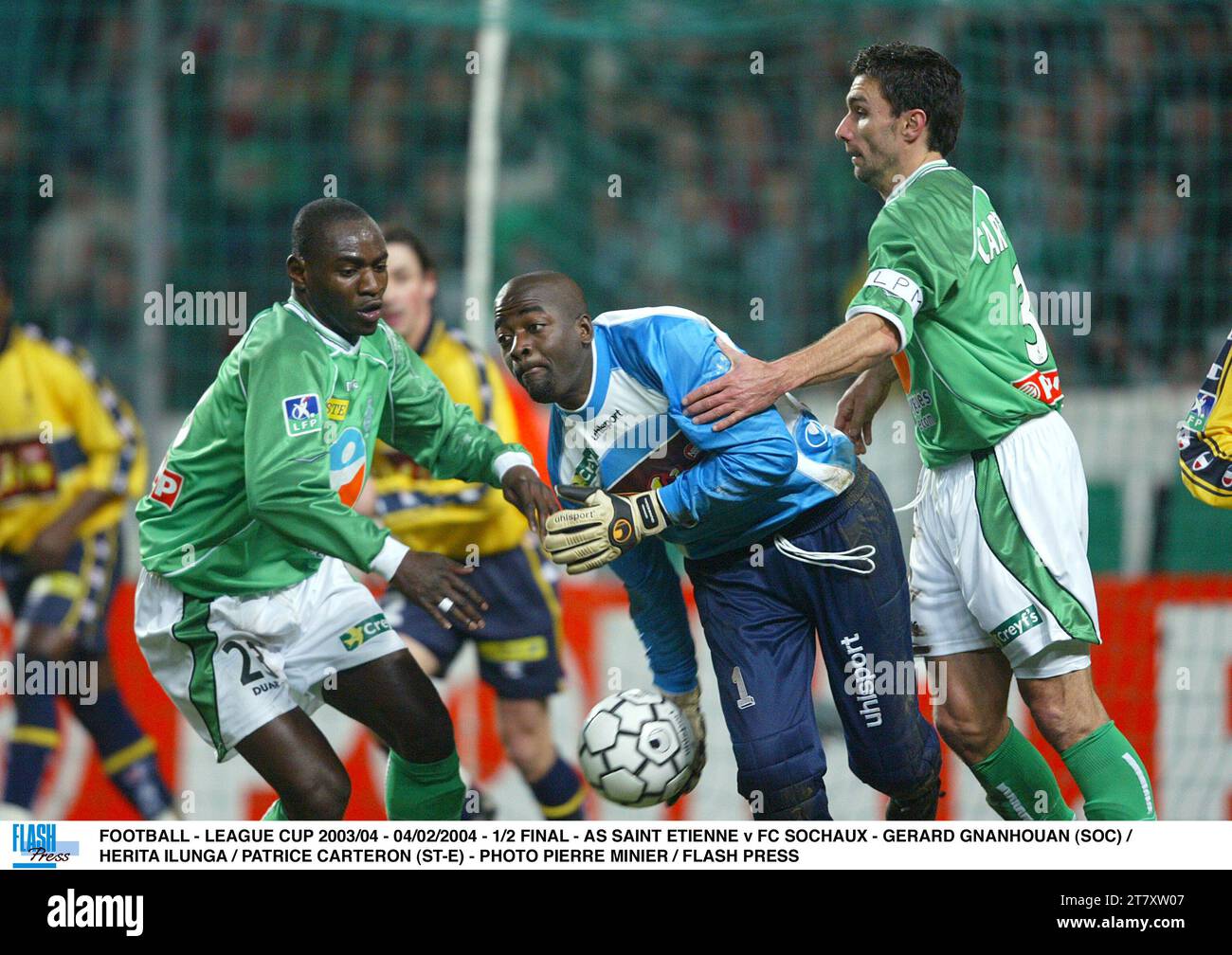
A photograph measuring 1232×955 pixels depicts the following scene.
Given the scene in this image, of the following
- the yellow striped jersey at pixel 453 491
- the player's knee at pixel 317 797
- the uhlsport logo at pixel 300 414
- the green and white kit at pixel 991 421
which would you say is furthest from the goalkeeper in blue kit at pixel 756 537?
the yellow striped jersey at pixel 453 491

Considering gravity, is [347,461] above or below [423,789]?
above

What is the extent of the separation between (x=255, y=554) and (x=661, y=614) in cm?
110

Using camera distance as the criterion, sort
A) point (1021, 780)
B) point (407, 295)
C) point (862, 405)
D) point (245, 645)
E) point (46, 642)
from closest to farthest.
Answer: point (245, 645) → point (1021, 780) → point (862, 405) → point (407, 295) → point (46, 642)

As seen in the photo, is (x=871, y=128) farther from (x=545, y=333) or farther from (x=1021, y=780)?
(x=1021, y=780)

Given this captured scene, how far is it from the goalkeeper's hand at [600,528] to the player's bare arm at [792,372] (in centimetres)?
26

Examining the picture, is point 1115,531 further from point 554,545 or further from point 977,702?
point 554,545

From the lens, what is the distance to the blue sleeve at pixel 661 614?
13.9 ft

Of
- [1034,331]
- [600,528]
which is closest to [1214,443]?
[1034,331]

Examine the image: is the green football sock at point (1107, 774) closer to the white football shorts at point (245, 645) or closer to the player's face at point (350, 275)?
the white football shorts at point (245, 645)

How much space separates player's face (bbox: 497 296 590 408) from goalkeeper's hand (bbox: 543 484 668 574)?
31 centimetres

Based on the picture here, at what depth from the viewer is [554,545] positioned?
375 centimetres

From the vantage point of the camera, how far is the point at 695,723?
4289 millimetres
